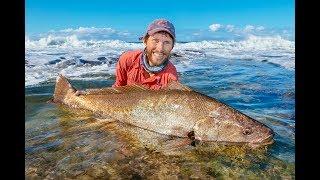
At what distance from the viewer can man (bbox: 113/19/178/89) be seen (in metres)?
7.45

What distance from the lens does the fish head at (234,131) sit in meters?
5.50

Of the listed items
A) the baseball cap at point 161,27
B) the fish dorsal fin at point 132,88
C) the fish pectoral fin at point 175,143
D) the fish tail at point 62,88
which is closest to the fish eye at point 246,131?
the fish pectoral fin at point 175,143

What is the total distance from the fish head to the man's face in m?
2.20

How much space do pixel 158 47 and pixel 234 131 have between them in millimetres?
2514

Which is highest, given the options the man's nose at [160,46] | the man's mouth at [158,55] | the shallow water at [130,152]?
the man's nose at [160,46]

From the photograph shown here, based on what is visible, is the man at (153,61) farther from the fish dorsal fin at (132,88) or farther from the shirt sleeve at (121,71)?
the fish dorsal fin at (132,88)

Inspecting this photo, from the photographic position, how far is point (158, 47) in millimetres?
7523

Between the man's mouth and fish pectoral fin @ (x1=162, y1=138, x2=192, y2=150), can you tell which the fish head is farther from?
the man's mouth

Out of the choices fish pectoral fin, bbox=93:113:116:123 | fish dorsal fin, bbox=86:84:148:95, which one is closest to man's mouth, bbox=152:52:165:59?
fish dorsal fin, bbox=86:84:148:95

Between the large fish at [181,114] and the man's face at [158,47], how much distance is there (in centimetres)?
116
